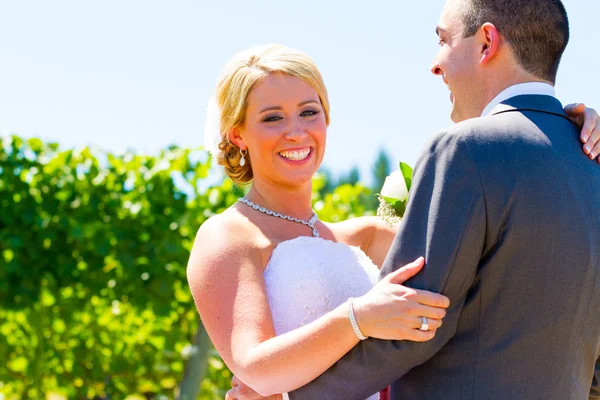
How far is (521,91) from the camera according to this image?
270 centimetres

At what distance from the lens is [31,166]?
830 centimetres

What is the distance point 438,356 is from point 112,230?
5.97 metres

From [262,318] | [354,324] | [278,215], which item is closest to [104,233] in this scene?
[278,215]

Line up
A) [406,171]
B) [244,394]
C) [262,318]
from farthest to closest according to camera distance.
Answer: [406,171]
[244,394]
[262,318]

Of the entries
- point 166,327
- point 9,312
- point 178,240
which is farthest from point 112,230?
point 9,312

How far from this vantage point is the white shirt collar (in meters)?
2.70

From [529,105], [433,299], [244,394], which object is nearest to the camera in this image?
[433,299]

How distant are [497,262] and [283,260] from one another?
1.03 meters

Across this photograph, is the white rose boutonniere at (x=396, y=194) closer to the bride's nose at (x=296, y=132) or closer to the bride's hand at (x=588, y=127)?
the bride's nose at (x=296, y=132)

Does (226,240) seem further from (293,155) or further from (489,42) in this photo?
(489,42)

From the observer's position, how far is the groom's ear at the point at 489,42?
2.69 metres

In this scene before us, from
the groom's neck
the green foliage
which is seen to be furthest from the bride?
the green foliage

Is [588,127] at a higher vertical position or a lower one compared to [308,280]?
higher

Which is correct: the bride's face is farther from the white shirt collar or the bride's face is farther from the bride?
the white shirt collar
